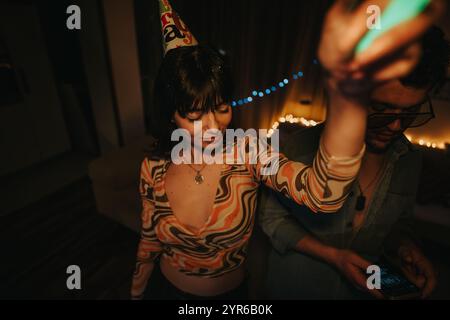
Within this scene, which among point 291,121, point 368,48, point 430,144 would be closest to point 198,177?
point 368,48

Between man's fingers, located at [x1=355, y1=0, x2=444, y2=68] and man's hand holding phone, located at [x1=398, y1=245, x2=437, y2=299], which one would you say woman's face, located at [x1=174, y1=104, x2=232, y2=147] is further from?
man's hand holding phone, located at [x1=398, y1=245, x2=437, y2=299]

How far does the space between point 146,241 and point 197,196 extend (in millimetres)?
328

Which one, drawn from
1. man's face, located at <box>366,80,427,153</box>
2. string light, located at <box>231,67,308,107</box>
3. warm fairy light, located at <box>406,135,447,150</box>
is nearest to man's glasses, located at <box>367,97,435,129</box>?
man's face, located at <box>366,80,427,153</box>

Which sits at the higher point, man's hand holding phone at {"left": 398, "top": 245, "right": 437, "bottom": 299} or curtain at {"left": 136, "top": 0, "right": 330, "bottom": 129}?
curtain at {"left": 136, "top": 0, "right": 330, "bottom": 129}

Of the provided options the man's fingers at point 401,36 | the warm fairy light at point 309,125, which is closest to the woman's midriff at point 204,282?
the man's fingers at point 401,36

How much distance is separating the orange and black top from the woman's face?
0.47 feet

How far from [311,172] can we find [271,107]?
394cm

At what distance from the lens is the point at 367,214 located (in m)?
1.13

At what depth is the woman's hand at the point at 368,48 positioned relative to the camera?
13.9 inches

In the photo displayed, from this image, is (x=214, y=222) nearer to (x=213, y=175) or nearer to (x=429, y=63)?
(x=213, y=175)

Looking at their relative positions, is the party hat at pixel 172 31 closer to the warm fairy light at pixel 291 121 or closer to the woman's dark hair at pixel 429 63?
the woman's dark hair at pixel 429 63

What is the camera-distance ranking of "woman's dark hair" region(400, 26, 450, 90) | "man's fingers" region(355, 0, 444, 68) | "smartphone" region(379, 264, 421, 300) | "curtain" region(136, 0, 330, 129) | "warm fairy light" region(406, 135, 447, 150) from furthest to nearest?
"curtain" region(136, 0, 330, 129) < "warm fairy light" region(406, 135, 447, 150) < "smartphone" region(379, 264, 421, 300) < "woman's dark hair" region(400, 26, 450, 90) < "man's fingers" region(355, 0, 444, 68)

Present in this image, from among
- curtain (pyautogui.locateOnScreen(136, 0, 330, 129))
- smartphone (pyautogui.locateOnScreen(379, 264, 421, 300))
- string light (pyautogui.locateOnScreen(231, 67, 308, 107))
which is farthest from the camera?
string light (pyautogui.locateOnScreen(231, 67, 308, 107))

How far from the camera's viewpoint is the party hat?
1023 mm
